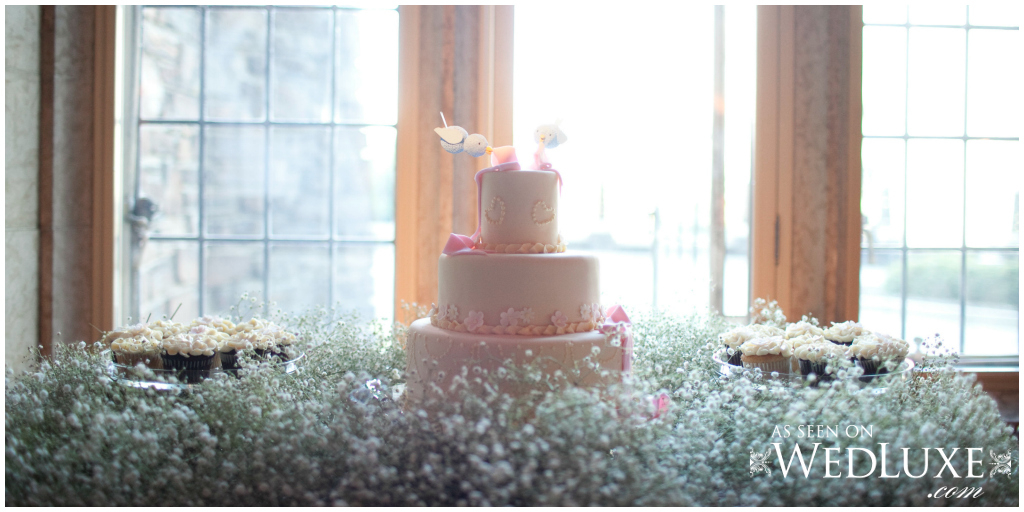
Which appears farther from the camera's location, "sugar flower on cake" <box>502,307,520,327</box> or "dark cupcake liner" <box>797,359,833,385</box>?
"dark cupcake liner" <box>797,359,833,385</box>

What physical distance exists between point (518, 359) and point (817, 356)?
865 millimetres

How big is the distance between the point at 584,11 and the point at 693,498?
2228 mm

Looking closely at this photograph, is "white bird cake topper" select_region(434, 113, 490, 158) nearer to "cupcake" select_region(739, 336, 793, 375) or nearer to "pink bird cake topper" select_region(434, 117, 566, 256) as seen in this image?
"pink bird cake topper" select_region(434, 117, 566, 256)

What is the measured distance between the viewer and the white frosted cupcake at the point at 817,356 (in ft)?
5.98

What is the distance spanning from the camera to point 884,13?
9.57 feet

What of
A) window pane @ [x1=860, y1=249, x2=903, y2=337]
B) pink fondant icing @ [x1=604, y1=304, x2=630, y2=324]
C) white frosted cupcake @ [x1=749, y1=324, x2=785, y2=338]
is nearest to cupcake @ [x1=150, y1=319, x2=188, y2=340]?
pink fondant icing @ [x1=604, y1=304, x2=630, y2=324]

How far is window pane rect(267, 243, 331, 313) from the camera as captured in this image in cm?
295

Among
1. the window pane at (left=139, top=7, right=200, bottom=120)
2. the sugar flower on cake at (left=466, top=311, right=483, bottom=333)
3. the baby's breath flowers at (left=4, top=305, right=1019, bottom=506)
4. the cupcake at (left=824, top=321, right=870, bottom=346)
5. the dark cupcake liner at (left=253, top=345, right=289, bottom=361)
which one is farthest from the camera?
the window pane at (left=139, top=7, right=200, bottom=120)

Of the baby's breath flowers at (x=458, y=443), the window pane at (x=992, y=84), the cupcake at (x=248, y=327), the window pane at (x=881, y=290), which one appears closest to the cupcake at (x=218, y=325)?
the cupcake at (x=248, y=327)

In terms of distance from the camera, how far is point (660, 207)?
3014 millimetres

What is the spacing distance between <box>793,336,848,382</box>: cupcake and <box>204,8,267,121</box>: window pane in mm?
2371

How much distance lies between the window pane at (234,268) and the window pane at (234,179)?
0.25 ft

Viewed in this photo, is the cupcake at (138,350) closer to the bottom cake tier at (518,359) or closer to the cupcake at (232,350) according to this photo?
the cupcake at (232,350)

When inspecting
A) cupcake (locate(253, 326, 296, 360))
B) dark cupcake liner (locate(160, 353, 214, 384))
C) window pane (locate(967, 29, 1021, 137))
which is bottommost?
dark cupcake liner (locate(160, 353, 214, 384))
